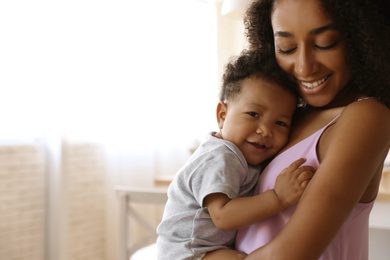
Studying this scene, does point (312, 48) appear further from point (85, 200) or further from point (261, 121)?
point (85, 200)

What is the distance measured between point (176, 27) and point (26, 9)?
149cm

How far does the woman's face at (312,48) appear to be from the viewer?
98 cm

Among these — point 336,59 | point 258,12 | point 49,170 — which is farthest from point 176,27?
point 336,59

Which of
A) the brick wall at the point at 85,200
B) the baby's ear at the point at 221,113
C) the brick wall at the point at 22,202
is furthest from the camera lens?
the brick wall at the point at 85,200

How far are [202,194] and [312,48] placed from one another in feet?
1.33

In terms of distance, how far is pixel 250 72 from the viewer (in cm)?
122

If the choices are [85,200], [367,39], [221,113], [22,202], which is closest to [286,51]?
[367,39]

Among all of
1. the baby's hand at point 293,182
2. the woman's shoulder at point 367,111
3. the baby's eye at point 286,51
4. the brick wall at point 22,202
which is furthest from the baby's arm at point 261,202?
the brick wall at point 22,202

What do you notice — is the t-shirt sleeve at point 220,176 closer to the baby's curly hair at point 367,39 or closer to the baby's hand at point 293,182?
the baby's hand at point 293,182

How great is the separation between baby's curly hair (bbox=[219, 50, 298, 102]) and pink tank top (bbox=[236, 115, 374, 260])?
198 mm

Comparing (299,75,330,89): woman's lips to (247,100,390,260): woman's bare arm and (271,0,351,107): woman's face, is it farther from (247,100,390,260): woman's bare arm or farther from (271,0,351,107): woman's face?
(247,100,390,260): woman's bare arm

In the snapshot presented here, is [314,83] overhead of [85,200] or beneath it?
overhead

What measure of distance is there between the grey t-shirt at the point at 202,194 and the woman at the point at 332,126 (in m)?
0.05

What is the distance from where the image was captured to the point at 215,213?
3.38 feet
